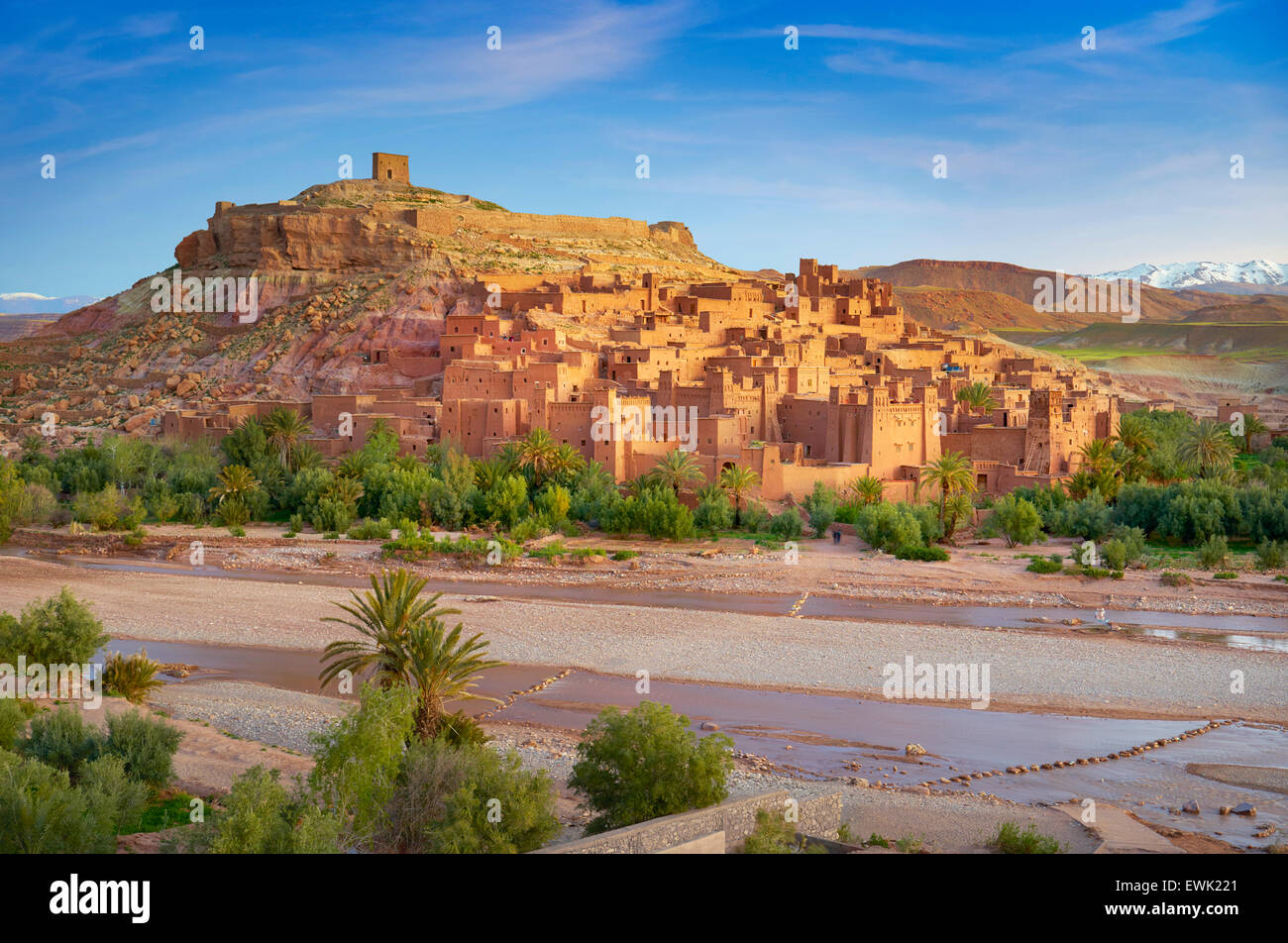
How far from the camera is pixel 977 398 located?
129ft

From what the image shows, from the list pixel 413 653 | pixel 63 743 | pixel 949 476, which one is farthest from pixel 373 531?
pixel 63 743

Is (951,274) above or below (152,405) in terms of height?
above

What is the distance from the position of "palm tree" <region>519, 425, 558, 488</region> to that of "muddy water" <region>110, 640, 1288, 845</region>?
14419 mm

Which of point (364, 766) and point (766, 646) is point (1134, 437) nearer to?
point (766, 646)

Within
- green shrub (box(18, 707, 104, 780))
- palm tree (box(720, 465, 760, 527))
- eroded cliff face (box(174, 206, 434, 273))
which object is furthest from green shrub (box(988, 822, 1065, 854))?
eroded cliff face (box(174, 206, 434, 273))

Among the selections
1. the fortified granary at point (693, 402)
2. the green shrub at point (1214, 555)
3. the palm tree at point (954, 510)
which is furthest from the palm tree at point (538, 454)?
the green shrub at point (1214, 555)

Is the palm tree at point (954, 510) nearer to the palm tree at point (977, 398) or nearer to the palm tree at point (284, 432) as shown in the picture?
the palm tree at point (977, 398)

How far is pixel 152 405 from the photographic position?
4466 centimetres

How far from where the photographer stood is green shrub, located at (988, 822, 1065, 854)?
10500mm

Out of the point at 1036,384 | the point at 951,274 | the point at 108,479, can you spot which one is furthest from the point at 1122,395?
the point at 951,274

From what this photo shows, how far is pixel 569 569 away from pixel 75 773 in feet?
60.4

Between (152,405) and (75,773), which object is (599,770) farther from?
(152,405)

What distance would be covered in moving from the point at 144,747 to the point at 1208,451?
112ft

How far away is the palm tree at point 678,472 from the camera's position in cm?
3244
